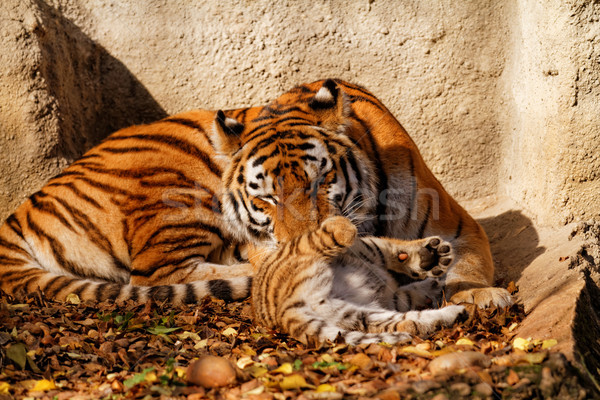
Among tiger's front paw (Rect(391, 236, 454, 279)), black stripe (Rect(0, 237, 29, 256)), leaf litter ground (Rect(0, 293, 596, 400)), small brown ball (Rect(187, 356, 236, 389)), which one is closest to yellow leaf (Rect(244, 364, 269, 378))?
leaf litter ground (Rect(0, 293, 596, 400))

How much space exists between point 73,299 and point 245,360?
1.45 meters

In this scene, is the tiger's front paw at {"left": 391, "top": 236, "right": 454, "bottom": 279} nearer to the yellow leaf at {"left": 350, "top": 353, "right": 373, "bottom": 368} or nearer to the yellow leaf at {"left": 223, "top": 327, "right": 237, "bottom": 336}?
the yellow leaf at {"left": 350, "top": 353, "right": 373, "bottom": 368}

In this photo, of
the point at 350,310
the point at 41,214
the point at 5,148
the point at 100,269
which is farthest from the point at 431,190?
the point at 5,148

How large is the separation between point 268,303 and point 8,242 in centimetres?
197

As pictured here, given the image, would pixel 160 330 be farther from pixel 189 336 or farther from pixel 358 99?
pixel 358 99

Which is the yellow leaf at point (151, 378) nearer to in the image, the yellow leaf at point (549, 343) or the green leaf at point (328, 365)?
the green leaf at point (328, 365)

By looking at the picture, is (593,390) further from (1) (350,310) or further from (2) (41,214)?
(2) (41,214)

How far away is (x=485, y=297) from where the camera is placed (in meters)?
3.10

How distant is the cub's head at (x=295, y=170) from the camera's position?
3293 millimetres

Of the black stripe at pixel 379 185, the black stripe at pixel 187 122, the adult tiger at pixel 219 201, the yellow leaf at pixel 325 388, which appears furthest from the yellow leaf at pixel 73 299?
the yellow leaf at pixel 325 388

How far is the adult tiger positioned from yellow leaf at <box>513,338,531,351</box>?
0.76 metres

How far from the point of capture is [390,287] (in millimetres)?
3262

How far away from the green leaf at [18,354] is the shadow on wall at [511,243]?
2.55 meters

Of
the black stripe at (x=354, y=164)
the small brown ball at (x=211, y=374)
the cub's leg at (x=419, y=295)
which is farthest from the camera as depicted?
the black stripe at (x=354, y=164)
